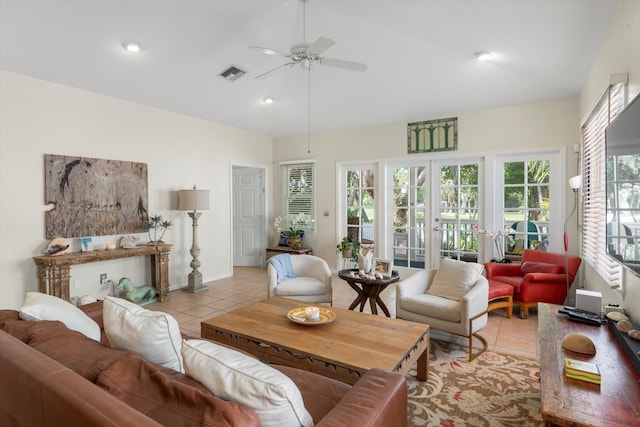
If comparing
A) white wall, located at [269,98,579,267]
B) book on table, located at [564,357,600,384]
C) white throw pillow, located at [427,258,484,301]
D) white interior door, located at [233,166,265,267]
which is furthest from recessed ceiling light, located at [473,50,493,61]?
white interior door, located at [233,166,265,267]

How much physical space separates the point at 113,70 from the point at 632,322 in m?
5.11

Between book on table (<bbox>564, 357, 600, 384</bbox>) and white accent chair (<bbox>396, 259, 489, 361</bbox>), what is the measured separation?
1.37 metres

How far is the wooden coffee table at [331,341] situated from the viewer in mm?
1956

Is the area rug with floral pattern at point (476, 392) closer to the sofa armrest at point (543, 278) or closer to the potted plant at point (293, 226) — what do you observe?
the sofa armrest at point (543, 278)

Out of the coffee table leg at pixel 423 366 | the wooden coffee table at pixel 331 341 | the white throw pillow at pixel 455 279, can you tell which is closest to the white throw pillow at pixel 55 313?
the wooden coffee table at pixel 331 341

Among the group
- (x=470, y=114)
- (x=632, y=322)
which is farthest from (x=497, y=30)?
(x=632, y=322)

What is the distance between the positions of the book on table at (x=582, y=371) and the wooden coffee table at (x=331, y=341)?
0.82 meters

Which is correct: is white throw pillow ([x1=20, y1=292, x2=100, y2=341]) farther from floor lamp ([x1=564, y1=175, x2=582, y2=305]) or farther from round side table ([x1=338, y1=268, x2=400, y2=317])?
floor lamp ([x1=564, y1=175, x2=582, y2=305])

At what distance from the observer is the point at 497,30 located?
3.14m

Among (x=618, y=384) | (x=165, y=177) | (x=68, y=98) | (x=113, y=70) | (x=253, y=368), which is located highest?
(x=113, y=70)

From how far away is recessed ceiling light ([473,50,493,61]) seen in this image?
3.53 meters

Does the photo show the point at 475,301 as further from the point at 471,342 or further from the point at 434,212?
the point at 434,212

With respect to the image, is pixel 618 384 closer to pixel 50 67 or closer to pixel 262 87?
pixel 262 87

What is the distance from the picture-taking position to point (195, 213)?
5086mm
